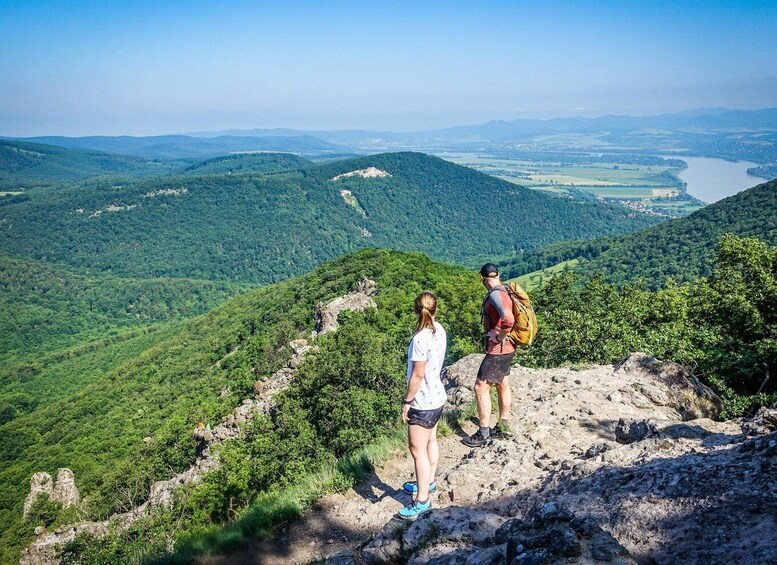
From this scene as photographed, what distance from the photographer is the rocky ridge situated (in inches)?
938

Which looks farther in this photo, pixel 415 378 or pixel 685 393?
pixel 685 393

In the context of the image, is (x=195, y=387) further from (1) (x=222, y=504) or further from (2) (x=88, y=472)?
(1) (x=222, y=504)

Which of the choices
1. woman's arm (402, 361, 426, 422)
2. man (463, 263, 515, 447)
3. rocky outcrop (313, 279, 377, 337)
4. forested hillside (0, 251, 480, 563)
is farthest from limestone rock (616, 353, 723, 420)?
rocky outcrop (313, 279, 377, 337)

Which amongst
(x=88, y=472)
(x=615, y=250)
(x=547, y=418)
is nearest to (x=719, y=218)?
(x=615, y=250)

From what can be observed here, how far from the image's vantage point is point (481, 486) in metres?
6.86

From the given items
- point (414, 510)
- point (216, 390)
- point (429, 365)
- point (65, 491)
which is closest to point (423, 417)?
point (429, 365)

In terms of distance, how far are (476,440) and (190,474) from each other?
23707 millimetres

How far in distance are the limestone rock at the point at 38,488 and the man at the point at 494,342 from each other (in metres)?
43.0

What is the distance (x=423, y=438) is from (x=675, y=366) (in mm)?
7775

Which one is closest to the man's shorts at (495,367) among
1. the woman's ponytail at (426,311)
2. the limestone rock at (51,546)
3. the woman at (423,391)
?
the woman at (423,391)

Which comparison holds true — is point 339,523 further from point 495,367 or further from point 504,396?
point 504,396

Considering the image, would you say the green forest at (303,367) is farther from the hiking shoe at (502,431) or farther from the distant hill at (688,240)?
the hiking shoe at (502,431)

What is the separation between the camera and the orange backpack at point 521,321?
753cm

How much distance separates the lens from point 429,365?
5887 mm
